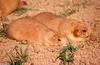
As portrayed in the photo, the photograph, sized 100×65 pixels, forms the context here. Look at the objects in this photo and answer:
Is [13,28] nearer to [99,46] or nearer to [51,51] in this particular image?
[51,51]

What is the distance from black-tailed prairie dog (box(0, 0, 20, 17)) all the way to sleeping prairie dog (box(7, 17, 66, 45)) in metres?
1.35

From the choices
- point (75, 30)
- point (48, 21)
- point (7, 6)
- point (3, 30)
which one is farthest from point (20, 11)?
point (75, 30)

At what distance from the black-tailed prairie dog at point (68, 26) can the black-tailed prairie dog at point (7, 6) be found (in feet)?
4.30

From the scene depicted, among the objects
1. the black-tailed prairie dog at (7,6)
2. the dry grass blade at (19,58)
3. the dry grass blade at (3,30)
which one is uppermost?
the black-tailed prairie dog at (7,6)

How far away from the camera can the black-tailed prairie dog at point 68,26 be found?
527 cm

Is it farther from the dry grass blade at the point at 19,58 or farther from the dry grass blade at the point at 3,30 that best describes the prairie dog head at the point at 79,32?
the dry grass blade at the point at 3,30

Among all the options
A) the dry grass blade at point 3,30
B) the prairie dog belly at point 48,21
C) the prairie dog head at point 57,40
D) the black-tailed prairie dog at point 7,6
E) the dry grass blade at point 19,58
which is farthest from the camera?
the black-tailed prairie dog at point 7,6

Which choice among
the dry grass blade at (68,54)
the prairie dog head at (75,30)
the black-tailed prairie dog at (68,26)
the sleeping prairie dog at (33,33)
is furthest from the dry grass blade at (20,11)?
the dry grass blade at (68,54)

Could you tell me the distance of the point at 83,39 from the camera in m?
5.32

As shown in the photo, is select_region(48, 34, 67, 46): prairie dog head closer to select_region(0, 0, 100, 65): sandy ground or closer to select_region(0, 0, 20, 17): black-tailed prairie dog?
select_region(0, 0, 100, 65): sandy ground

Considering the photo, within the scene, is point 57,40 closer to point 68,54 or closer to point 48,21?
point 68,54

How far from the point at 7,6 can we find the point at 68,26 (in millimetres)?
1992

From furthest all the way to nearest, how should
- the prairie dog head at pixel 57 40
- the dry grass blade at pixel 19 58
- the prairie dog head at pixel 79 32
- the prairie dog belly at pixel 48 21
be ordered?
the prairie dog belly at pixel 48 21
the prairie dog head at pixel 79 32
the prairie dog head at pixel 57 40
the dry grass blade at pixel 19 58

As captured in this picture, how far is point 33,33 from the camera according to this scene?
519 centimetres
